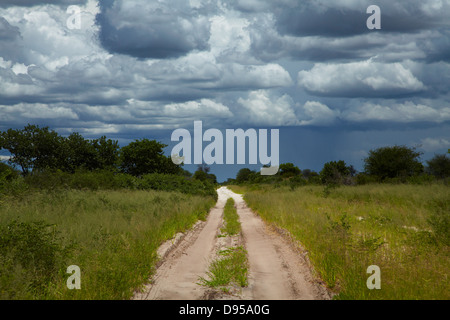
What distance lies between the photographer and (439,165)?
5831 cm

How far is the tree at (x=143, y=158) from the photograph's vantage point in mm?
55906

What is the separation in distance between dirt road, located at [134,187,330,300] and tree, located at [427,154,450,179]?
163 ft

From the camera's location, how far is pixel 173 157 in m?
61.6

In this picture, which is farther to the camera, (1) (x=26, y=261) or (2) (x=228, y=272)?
(2) (x=228, y=272)

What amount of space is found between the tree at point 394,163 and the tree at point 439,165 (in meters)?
5.86

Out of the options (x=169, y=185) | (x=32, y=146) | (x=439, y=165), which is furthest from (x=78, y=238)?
(x=439, y=165)

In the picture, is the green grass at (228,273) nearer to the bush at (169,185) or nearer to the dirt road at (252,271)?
the dirt road at (252,271)

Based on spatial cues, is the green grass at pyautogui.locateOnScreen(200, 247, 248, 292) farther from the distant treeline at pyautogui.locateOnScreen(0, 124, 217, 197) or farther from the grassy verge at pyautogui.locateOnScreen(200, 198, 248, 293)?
the distant treeline at pyautogui.locateOnScreen(0, 124, 217, 197)

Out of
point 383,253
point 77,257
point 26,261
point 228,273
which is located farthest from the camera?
point 383,253

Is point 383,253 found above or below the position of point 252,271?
above

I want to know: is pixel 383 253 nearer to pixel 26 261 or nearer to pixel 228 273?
pixel 228 273

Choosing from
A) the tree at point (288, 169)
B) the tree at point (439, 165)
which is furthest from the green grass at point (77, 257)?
the tree at point (288, 169)

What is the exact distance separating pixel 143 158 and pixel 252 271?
47.8 metres

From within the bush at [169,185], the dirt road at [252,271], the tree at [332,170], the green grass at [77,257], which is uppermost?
the tree at [332,170]
